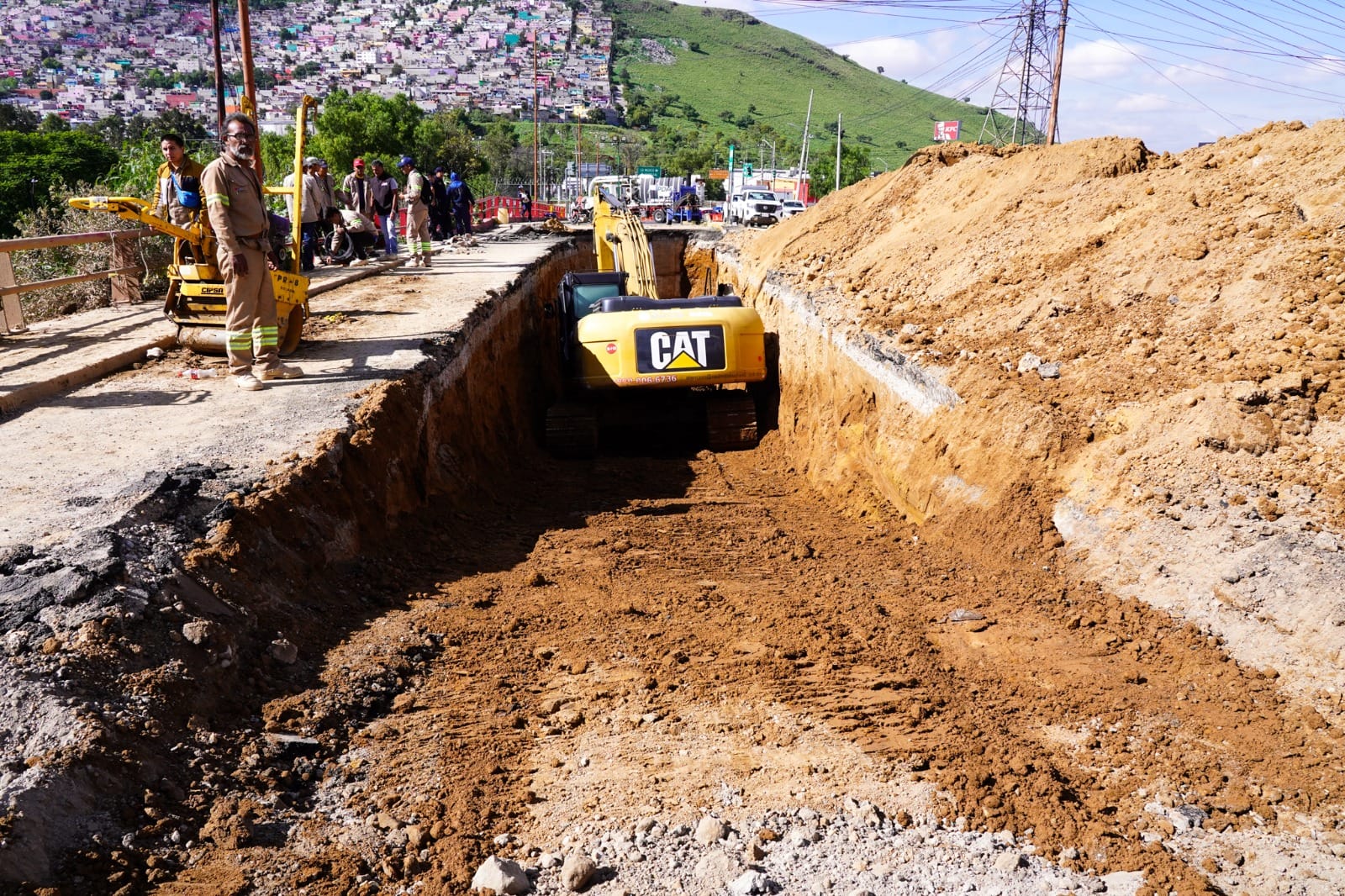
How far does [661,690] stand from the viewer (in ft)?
15.6

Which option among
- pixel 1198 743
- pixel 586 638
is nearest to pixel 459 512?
pixel 586 638

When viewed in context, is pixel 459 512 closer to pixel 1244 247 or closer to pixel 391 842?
pixel 391 842

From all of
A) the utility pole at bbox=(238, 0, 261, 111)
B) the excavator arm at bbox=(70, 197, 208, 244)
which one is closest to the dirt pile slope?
the excavator arm at bbox=(70, 197, 208, 244)

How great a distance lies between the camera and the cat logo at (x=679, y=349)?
10.7 meters

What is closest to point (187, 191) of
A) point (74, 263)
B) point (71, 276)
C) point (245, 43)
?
point (71, 276)

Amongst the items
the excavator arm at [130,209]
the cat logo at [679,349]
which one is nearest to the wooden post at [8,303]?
the excavator arm at [130,209]

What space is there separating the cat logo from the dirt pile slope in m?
1.23

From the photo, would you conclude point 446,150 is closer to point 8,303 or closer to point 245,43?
point 245,43

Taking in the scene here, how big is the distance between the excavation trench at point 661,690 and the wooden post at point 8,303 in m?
5.15

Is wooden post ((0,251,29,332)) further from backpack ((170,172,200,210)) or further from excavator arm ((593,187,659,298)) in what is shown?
excavator arm ((593,187,659,298))

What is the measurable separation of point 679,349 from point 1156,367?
5.10 meters

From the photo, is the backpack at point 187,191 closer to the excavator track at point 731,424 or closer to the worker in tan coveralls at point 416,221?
the excavator track at point 731,424

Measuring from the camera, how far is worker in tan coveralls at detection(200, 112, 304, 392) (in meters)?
7.73

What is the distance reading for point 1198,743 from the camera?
412 centimetres
